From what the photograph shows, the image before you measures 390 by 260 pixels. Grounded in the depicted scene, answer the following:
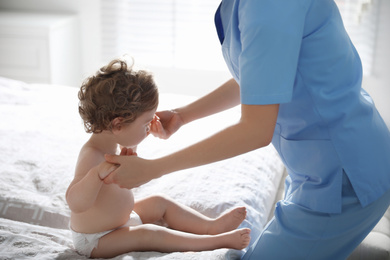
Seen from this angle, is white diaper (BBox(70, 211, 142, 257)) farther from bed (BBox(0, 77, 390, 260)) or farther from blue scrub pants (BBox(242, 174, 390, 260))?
blue scrub pants (BBox(242, 174, 390, 260))

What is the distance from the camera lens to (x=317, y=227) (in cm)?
127

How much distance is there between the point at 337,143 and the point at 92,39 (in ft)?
9.55

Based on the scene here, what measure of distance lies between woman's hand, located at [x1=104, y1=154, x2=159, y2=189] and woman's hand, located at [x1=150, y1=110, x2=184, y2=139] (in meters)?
0.32

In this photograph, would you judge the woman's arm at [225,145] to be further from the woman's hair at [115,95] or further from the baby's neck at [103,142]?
the baby's neck at [103,142]

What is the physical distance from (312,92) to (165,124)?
503 mm

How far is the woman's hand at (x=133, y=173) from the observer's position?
3.83 ft

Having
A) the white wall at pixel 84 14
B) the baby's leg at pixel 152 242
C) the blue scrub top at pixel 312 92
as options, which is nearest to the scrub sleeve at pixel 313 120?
the blue scrub top at pixel 312 92

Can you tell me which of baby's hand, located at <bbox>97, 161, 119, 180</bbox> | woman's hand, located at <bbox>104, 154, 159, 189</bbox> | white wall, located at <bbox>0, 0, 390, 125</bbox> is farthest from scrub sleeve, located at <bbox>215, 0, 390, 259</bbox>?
white wall, located at <bbox>0, 0, 390, 125</bbox>

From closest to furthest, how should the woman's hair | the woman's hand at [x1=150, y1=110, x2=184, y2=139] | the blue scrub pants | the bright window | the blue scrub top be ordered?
the blue scrub top < the blue scrub pants < the woman's hair < the woman's hand at [x1=150, y1=110, x2=184, y2=139] < the bright window

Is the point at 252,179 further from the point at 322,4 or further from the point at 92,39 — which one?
the point at 92,39

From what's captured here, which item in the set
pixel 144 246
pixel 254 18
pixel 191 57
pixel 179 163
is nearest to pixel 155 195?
pixel 144 246

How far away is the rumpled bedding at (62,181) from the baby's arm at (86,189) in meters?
0.14

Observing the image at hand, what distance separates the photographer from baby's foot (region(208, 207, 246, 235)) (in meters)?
1.54

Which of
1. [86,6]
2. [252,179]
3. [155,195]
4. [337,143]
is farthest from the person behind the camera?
[86,6]
